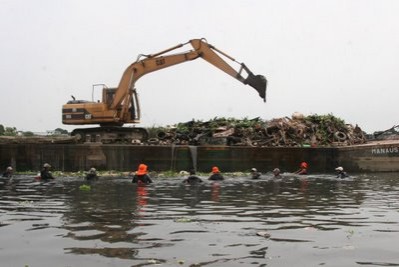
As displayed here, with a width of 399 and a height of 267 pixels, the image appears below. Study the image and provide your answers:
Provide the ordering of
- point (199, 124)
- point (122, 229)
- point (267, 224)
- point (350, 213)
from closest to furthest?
1. point (122, 229)
2. point (267, 224)
3. point (350, 213)
4. point (199, 124)

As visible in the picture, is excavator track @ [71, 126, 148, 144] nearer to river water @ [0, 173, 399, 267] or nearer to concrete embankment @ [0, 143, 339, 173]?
concrete embankment @ [0, 143, 339, 173]

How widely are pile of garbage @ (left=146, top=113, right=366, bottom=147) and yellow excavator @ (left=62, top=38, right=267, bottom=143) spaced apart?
8.06 ft

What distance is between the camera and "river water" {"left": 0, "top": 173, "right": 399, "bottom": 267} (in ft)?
22.7

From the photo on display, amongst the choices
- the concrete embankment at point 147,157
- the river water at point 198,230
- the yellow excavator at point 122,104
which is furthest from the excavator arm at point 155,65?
the river water at point 198,230

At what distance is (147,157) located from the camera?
29.5m

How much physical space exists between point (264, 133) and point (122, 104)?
35.5 ft

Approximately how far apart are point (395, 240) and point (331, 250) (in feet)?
5.14

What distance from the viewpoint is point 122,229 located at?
9.29 meters

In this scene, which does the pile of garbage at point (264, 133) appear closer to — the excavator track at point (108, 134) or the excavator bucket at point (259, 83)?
the excavator track at point (108, 134)

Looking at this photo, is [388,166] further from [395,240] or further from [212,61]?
[395,240]

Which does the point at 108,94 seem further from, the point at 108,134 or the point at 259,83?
the point at 259,83

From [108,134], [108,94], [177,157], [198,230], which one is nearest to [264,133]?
[177,157]

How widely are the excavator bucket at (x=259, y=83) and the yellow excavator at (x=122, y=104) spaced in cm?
102

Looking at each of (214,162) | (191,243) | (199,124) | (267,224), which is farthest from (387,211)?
(199,124)
